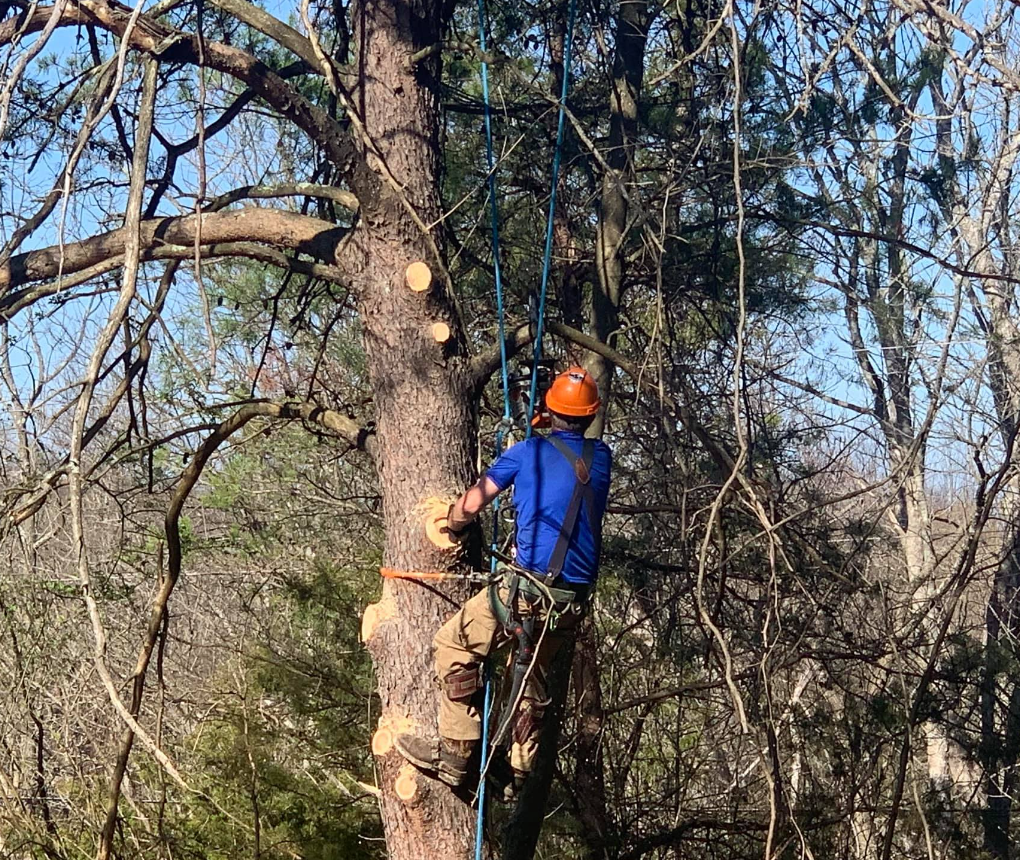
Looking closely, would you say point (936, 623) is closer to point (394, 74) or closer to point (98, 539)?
point (394, 74)

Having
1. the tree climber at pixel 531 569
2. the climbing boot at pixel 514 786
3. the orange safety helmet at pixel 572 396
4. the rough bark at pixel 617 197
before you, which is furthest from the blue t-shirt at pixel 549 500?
the rough bark at pixel 617 197

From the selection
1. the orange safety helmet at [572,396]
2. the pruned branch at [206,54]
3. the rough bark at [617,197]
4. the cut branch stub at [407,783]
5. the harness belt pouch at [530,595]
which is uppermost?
the rough bark at [617,197]

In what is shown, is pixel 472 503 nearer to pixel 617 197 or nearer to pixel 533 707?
pixel 533 707

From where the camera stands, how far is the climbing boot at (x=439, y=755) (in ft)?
12.4

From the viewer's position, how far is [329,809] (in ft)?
24.4

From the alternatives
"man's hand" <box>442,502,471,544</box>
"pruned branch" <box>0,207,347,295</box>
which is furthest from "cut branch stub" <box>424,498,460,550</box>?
"pruned branch" <box>0,207,347,295</box>

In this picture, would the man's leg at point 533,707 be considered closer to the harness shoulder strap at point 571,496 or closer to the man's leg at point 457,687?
the harness shoulder strap at point 571,496

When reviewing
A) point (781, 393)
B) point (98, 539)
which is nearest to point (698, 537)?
point (781, 393)

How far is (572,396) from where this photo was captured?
407cm

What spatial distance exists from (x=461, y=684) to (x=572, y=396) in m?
1.12

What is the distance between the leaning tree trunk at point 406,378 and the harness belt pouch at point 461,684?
2.9 inches

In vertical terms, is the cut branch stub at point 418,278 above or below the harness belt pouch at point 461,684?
above

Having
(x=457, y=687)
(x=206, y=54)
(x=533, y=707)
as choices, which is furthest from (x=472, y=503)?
(x=206, y=54)

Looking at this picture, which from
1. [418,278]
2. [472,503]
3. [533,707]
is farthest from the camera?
[533,707]
